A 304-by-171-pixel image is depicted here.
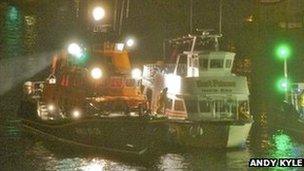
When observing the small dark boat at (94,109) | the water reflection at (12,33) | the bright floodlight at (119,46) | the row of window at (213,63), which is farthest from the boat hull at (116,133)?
the water reflection at (12,33)

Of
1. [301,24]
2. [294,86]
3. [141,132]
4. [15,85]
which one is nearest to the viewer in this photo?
[141,132]

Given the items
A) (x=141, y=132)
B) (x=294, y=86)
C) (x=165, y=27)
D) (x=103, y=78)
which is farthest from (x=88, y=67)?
(x=165, y=27)

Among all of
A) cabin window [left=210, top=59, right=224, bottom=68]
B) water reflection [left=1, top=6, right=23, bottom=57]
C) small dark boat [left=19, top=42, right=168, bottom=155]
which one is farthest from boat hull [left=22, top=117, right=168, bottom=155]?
water reflection [left=1, top=6, right=23, bottom=57]

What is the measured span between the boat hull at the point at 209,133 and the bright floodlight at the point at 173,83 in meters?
2.43

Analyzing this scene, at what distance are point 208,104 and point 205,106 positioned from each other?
223 mm

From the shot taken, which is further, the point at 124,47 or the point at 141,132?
the point at 124,47

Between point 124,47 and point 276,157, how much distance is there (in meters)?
12.5

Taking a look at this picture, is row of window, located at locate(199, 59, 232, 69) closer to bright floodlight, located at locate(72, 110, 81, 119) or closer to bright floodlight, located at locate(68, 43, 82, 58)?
bright floodlight, located at locate(68, 43, 82, 58)

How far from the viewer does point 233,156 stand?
2962 cm

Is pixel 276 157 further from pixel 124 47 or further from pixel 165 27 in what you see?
pixel 165 27

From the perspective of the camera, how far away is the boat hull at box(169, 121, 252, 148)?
29.6m

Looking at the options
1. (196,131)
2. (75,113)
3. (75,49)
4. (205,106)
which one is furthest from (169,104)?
(75,49)

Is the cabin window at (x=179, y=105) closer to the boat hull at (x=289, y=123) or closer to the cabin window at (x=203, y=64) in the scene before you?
Result: the cabin window at (x=203, y=64)

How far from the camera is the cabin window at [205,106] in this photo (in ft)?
99.6
